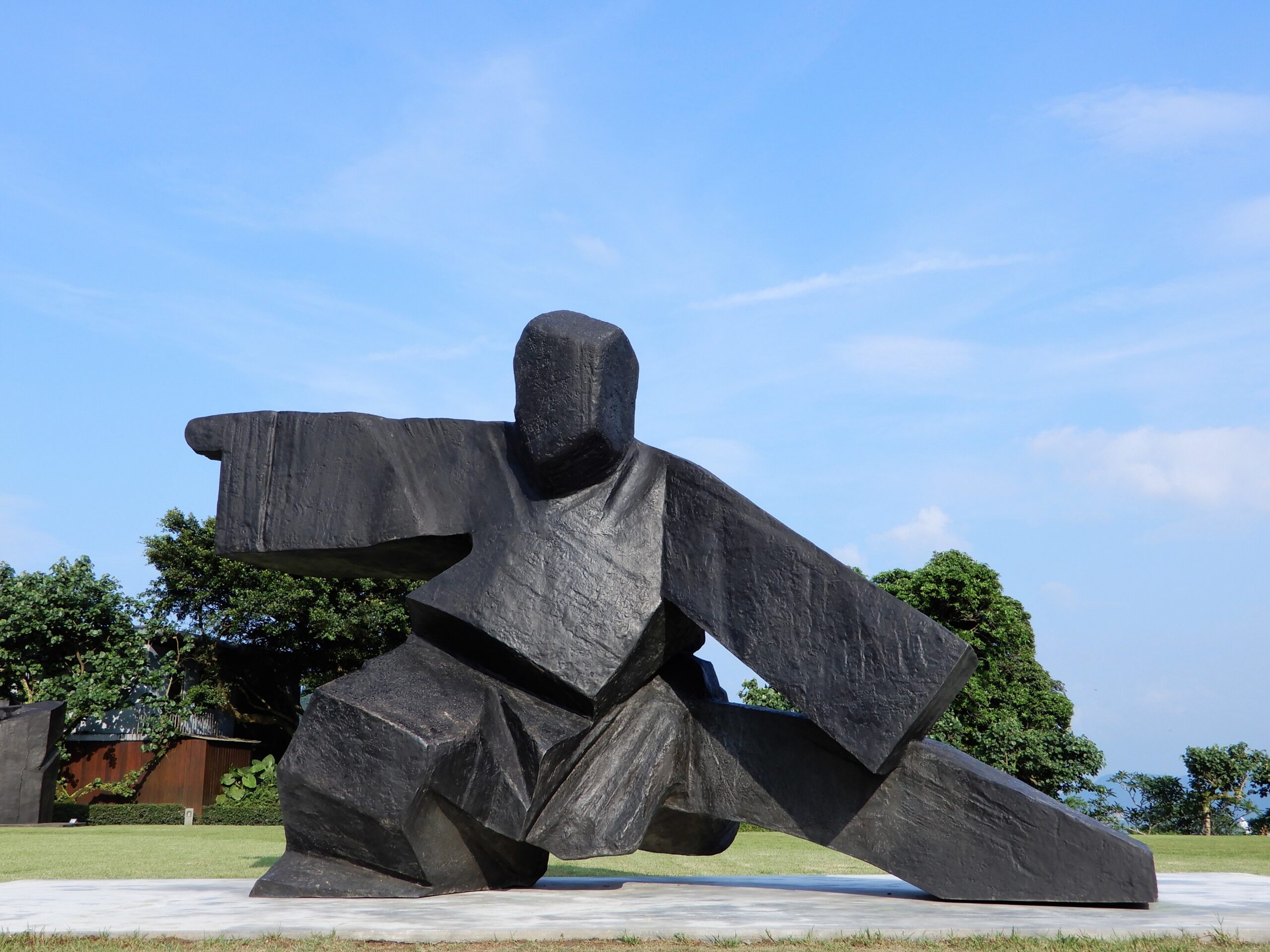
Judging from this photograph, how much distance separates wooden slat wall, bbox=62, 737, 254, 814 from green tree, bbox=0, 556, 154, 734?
1.93 m

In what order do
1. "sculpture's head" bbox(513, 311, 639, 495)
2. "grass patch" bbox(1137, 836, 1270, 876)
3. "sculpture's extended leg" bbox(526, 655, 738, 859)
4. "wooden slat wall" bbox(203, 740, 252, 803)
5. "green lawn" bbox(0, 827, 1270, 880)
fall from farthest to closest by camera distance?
"wooden slat wall" bbox(203, 740, 252, 803) → "grass patch" bbox(1137, 836, 1270, 876) → "green lawn" bbox(0, 827, 1270, 880) → "sculpture's head" bbox(513, 311, 639, 495) → "sculpture's extended leg" bbox(526, 655, 738, 859)

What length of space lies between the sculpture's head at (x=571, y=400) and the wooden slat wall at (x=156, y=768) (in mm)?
21675

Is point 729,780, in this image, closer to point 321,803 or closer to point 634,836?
point 634,836

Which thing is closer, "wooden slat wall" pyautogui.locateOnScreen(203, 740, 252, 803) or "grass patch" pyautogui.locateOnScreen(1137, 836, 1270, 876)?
"grass patch" pyautogui.locateOnScreen(1137, 836, 1270, 876)

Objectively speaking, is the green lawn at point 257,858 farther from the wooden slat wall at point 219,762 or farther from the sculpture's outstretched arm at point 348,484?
the wooden slat wall at point 219,762

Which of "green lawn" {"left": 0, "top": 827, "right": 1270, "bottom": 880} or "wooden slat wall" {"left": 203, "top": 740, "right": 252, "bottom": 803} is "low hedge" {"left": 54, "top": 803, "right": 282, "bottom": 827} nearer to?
"wooden slat wall" {"left": 203, "top": 740, "right": 252, "bottom": 803}

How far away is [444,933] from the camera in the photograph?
14.3 ft

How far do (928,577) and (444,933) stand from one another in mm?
19726

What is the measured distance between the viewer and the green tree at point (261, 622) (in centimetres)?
2244

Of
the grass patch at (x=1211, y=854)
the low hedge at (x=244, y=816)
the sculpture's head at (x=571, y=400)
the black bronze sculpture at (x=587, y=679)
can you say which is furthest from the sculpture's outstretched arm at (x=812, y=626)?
the low hedge at (x=244, y=816)

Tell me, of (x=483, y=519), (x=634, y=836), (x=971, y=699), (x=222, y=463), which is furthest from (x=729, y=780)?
(x=971, y=699)

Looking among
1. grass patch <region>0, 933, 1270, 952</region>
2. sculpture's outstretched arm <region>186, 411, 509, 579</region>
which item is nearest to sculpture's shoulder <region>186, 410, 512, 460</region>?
sculpture's outstretched arm <region>186, 411, 509, 579</region>

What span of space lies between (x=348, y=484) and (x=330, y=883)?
199cm

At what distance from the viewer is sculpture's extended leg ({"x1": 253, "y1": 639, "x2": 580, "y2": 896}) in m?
5.25
